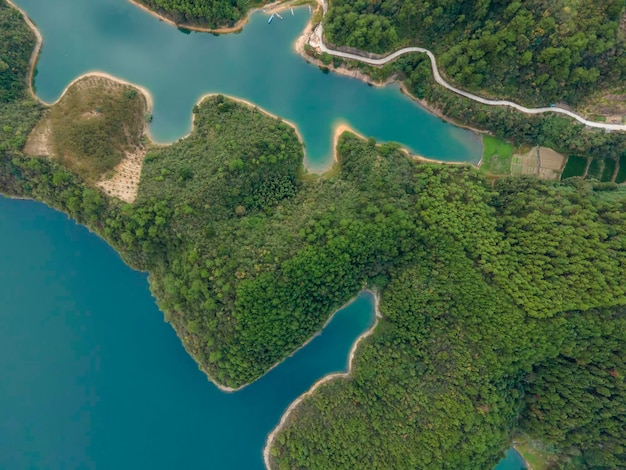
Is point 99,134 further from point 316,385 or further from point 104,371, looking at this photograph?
point 316,385

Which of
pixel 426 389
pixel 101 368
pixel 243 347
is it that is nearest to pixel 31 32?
pixel 101 368

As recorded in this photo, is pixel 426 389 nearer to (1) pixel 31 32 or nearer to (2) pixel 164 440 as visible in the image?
(2) pixel 164 440

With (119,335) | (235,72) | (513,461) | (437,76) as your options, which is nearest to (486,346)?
(513,461)

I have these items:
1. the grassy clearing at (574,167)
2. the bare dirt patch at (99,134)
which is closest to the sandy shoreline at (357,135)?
the grassy clearing at (574,167)

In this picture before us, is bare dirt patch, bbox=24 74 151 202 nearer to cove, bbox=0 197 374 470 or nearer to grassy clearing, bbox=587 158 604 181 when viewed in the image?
cove, bbox=0 197 374 470

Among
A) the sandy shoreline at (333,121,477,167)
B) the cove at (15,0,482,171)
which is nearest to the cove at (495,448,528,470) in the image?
the sandy shoreline at (333,121,477,167)

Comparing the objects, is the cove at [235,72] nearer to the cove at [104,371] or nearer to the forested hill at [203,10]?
the forested hill at [203,10]
